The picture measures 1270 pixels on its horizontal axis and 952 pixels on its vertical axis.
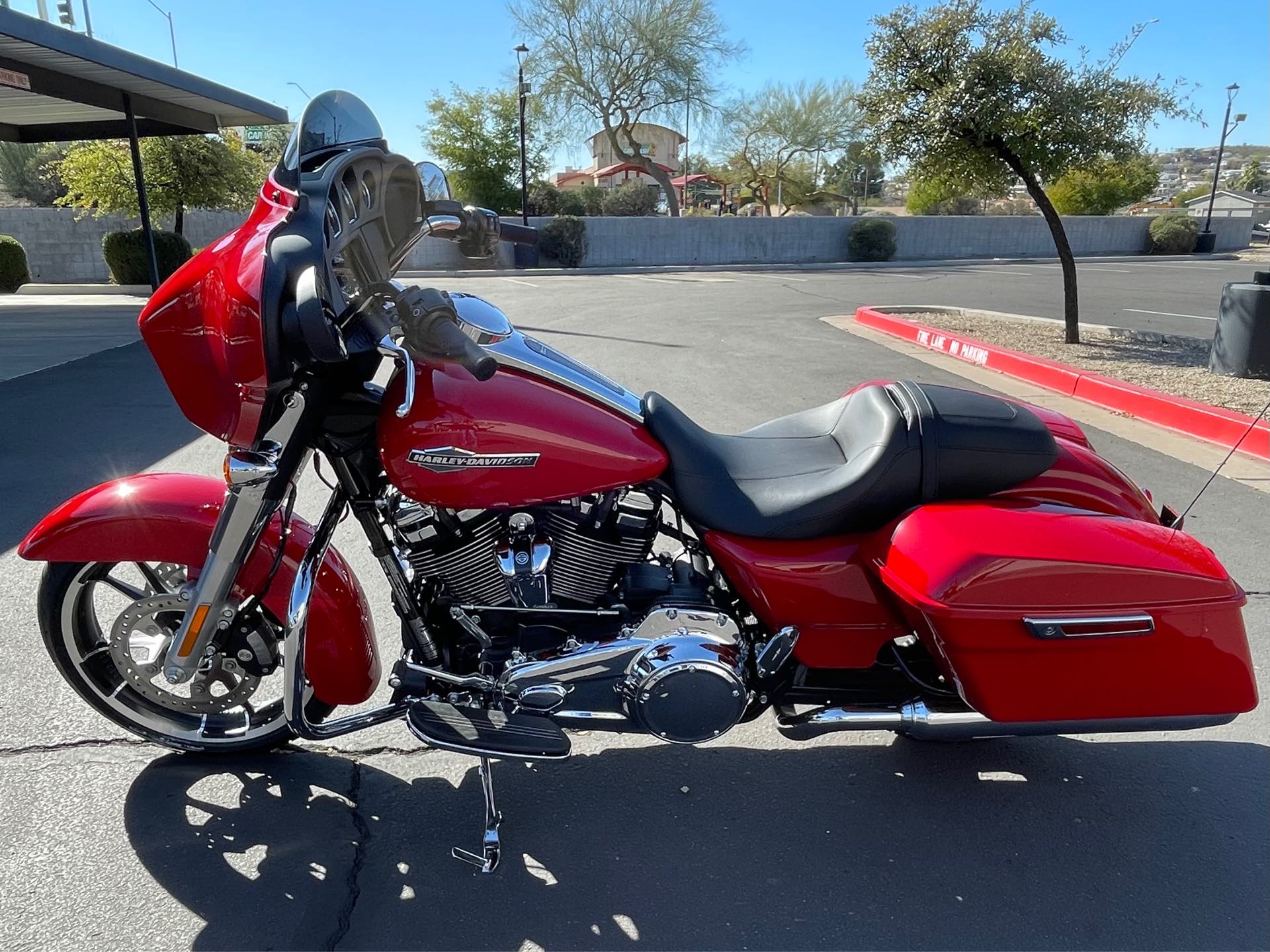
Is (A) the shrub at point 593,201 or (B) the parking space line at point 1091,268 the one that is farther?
(A) the shrub at point 593,201

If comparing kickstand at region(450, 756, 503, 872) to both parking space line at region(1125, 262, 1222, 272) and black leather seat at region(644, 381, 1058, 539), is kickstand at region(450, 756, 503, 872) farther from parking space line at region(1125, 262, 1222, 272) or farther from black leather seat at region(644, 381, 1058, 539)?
parking space line at region(1125, 262, 1222, 272)

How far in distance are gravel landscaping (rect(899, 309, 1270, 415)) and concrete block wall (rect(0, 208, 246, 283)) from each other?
1802cm

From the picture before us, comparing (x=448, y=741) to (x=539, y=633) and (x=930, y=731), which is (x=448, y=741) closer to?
(x=539, y=633)

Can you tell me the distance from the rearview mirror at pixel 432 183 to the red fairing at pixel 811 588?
109 cm

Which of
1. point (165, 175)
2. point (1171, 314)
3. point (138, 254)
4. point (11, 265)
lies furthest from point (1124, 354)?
point (11, 265)

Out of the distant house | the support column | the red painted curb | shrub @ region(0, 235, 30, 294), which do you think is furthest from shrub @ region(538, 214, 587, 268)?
the distant house

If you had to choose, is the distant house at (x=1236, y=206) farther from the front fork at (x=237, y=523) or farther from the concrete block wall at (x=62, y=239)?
the front fork at (x=237, y=523)

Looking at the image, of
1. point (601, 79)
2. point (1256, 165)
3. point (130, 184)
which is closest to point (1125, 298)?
point (130, 184)

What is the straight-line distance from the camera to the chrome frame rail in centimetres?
208

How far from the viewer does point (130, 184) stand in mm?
15852

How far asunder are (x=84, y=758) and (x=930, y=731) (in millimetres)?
2509

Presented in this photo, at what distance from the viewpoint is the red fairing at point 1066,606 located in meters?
1.94

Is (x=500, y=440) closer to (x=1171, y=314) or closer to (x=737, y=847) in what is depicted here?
(x=737, y=847)

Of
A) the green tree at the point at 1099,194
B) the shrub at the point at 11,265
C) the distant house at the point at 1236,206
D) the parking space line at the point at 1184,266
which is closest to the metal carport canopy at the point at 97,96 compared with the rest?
the shrub at the point at 11,265
